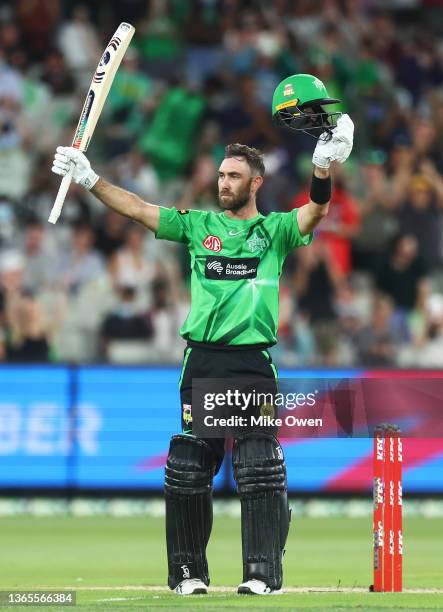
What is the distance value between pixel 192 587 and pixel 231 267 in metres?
1.57

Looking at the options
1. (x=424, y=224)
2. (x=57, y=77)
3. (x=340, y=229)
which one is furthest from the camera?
(x=57, y=77)

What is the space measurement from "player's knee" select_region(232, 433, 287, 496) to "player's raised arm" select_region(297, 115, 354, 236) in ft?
3.51

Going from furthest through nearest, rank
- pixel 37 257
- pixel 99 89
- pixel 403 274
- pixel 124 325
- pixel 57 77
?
pixel 57 77 < pixel 403 274 < pixel 37 257 < pixel 124 325 < pixel 99 89

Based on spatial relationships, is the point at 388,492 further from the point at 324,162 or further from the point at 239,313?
the point at 324,162

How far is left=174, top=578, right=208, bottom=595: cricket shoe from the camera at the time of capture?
792 cm

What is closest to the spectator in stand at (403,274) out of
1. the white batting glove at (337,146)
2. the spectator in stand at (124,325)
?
the spectator in stand at (124,325)

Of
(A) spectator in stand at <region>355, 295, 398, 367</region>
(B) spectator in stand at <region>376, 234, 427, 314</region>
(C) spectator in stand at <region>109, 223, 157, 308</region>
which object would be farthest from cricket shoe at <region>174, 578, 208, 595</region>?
(B) spectator in stand at <region>376, 234, 427, 314</region>

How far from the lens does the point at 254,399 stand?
25.9 ft

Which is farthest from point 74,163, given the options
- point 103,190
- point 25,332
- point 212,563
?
point 25,332

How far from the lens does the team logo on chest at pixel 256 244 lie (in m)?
8.08

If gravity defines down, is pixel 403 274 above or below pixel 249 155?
above

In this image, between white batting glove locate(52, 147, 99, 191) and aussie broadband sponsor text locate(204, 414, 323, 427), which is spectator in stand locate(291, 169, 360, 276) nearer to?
white batting glove locate(52, 147, 99, 191)

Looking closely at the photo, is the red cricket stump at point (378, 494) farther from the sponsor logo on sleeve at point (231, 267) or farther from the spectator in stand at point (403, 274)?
the spectator in stand at point (403, 274)

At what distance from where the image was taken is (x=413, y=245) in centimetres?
1662
